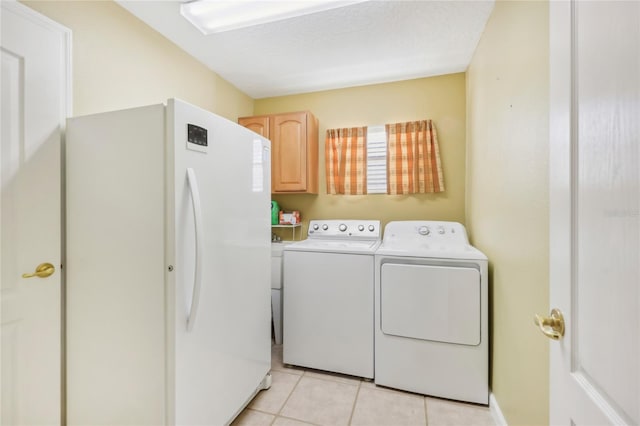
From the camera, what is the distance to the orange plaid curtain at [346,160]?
109 inches

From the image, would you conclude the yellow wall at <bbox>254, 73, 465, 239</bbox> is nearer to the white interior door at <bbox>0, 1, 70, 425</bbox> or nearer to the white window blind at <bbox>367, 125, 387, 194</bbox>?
the white window blind at <bbox>367, 125, 387, 194</bbox>

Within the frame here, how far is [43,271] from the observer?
4.17 feet

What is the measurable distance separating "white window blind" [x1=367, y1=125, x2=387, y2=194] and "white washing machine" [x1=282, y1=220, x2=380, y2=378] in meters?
0.90

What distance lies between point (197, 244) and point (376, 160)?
2051mm

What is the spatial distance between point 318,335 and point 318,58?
2280 mm

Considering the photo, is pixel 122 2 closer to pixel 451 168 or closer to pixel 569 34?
pixel 569 34

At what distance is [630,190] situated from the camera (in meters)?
0.45

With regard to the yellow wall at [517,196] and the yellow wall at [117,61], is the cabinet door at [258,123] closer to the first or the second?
the yellow wall at [117,61]

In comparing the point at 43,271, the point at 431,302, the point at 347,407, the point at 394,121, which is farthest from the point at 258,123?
the point at 347,407

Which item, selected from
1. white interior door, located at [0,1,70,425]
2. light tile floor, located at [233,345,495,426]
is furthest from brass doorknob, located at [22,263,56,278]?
light tile floor, located at [233,345,495,426]

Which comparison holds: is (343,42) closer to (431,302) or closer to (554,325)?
(431,302)

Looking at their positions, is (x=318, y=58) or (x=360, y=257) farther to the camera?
(x=318, y=58)

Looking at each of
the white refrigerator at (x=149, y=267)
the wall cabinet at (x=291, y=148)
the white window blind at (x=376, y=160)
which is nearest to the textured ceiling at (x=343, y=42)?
the wall cabinet at (x=291, y=148)

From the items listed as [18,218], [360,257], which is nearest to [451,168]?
[360,257]
